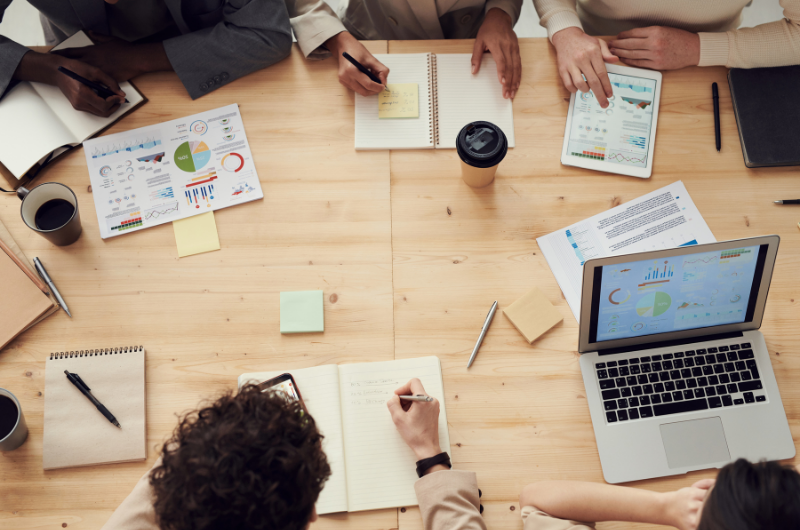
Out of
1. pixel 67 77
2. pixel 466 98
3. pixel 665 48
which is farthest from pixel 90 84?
pixel 665 48

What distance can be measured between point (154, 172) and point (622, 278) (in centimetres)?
97

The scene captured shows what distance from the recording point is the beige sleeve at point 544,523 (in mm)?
814

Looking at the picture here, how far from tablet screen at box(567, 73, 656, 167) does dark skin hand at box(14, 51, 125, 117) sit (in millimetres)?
1036

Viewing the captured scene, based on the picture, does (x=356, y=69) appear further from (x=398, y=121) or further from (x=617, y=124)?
(x=617, y=124)

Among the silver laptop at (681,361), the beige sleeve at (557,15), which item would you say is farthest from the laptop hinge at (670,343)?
the beige sleeve at (557,15)

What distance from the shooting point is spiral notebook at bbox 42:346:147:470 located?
0.92 metres

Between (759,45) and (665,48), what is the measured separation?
20 cm

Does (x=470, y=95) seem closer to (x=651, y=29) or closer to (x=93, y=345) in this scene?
(x=651, y=29)

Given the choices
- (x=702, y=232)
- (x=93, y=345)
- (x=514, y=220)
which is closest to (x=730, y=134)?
(x=702, y=232)

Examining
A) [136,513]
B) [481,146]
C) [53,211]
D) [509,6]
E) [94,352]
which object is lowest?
[136,513]

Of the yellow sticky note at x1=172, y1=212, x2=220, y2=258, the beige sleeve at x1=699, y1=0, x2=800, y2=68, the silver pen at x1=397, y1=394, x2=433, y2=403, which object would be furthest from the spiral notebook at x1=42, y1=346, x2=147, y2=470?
the beige sleeve at x1=699, y1=0, x2=800, y2=68

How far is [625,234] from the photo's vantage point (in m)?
1.06

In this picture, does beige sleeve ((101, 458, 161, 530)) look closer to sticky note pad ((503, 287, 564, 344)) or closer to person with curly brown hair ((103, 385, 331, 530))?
person with curly brown hair ((103, 385, 331, 530))

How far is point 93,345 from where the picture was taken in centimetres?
100
